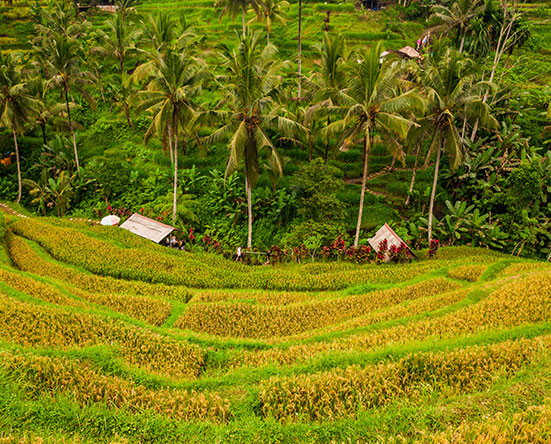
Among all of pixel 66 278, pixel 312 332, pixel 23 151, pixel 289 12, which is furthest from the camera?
pixel 289 12

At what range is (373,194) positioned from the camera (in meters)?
21.3

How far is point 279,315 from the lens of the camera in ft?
36.5

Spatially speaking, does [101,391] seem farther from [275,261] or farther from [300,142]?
[300,142]

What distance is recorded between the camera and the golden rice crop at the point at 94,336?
8.05 m

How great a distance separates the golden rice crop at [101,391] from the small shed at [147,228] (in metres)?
10.3

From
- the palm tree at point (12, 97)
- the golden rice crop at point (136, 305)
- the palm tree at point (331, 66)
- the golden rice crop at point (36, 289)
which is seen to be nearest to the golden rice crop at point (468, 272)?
the palm tree at point (331, 66)

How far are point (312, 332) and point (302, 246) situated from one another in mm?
6718

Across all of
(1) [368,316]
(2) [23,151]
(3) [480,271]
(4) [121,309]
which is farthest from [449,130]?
(2) [23,151]

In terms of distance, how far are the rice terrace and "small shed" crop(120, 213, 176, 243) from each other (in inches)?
6.2

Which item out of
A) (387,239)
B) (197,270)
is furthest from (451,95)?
(197,270)

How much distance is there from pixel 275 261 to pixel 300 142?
364 inches

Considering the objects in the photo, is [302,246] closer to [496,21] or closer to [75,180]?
[75,180]

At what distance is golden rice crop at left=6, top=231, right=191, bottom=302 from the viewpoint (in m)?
12.6

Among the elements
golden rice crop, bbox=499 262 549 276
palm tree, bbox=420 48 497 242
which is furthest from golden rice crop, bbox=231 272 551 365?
palm tree, bbox=420 48 497 242
